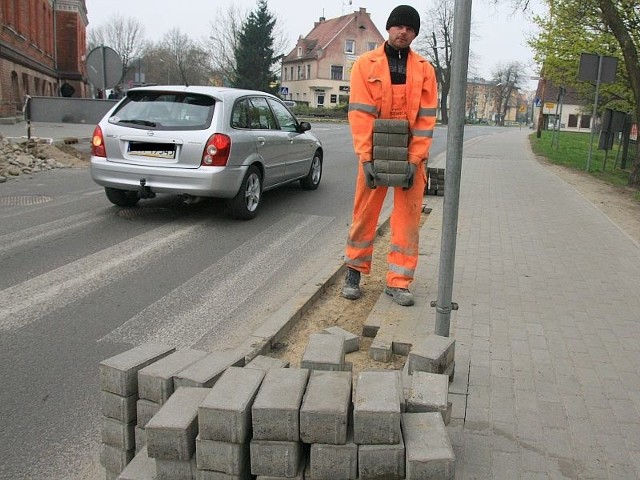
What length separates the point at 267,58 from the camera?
65438mm

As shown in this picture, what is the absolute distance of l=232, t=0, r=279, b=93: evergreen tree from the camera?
64.7m

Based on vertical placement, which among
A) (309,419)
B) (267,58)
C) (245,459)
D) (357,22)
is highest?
(357,22)

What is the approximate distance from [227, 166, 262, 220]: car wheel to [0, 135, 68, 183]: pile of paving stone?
213 inches

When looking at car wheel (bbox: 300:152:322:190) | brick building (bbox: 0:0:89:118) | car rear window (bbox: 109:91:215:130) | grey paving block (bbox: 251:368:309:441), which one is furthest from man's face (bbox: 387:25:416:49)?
brick building (bbox: 0:0:89:118)

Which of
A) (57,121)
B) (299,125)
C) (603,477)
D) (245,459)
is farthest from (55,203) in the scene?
(57,121)

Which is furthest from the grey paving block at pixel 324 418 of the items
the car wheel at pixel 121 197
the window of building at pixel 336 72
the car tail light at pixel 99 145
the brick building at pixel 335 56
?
the window of building at pixel 336 72

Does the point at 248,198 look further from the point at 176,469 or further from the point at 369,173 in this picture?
the point at 176,469

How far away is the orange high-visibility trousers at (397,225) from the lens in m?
4.95

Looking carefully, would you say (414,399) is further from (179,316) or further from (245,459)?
(179,316)

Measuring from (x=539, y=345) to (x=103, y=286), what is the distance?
12.2ft

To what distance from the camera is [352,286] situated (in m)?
5.36

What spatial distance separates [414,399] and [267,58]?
66131 mm

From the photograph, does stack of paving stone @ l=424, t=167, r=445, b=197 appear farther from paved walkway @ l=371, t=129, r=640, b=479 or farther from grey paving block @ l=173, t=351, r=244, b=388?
grey paving block @ l=173, t=351, r=244, b=388

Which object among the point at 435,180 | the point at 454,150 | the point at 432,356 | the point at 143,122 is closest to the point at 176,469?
the point at 432,356
